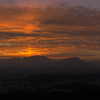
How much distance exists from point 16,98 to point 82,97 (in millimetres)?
17611

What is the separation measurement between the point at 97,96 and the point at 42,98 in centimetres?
1357

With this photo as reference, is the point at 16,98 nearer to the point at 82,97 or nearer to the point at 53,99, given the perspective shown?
the point at 53,99

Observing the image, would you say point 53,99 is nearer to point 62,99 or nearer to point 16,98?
point 62,99

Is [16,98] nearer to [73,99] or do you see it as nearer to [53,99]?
[53,99]

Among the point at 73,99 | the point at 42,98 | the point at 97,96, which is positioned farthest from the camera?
the point at 42,98

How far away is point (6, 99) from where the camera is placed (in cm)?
4269

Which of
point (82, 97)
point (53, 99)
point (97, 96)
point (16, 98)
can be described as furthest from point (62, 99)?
point (16, 98)

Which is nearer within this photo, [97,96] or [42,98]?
[97,96]

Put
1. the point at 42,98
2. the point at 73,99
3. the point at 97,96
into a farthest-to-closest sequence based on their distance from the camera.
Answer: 1. the point at 42,98
2. the point at 97,96
3. the point at 73,99

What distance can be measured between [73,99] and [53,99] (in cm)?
588

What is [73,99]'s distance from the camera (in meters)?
35.2

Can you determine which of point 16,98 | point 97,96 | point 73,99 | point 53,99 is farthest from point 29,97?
point 97,96

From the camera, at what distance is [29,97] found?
4322cm

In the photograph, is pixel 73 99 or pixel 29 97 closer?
pixel 73 99
